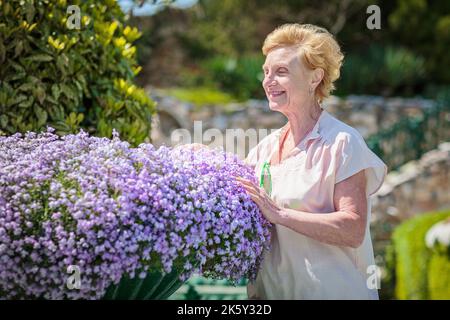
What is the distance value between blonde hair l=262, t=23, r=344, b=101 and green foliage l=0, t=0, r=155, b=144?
110cm

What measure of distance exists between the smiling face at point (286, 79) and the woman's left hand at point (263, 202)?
0.35 meters

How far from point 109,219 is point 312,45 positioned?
1.09 m

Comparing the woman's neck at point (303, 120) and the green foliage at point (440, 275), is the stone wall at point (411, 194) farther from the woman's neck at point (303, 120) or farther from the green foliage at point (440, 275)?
the woman's neck at point (303, 120)

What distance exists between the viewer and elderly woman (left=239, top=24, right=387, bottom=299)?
7.89 feet

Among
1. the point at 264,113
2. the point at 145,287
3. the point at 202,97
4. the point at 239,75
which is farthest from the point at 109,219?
the point at 239,75

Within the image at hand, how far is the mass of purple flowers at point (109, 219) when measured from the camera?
206 cm

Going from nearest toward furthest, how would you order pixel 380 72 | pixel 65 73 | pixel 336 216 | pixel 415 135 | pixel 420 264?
1. pixel 336 216
2. pixel 65 73
3. pixel 420 264
4. pixel 415 135
5. pixel 380 72

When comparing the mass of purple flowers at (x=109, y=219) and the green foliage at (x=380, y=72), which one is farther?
the green foliage at (x=380, y=72)

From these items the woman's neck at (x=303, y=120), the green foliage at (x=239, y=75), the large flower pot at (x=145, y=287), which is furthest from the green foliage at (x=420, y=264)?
the green foliage at (x=239, y=75)

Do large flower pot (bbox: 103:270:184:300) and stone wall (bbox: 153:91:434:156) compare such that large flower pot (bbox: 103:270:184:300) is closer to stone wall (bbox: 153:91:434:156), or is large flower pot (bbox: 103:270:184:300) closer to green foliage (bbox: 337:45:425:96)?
stone wall (bbox: 153:91:434:156)

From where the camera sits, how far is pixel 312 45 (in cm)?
257

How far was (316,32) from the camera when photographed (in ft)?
8.64

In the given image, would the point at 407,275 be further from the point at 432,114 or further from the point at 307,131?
the point at 432,114

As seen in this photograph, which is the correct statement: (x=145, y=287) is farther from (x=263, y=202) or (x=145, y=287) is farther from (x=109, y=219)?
(x=263, y=202)
